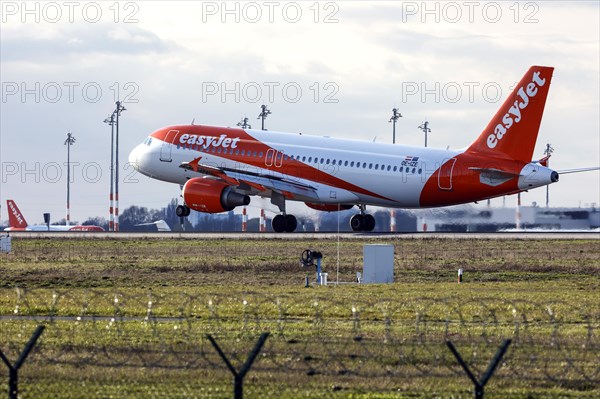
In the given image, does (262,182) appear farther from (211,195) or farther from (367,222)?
(367,222)

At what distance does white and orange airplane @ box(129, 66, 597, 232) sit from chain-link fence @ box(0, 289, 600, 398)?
1326 inches

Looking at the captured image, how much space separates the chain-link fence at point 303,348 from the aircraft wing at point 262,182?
39.0 metres

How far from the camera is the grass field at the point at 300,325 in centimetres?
2073

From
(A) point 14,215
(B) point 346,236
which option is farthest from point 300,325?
(A) point 14,215

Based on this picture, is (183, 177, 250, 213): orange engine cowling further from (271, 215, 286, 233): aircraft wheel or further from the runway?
(271, 215, 286, 233): aircraft wheel

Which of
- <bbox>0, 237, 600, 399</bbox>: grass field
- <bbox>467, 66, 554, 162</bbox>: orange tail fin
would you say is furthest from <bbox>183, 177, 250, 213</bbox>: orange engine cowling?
<bbox>0, 237, 600, 399</bbox>: grass field

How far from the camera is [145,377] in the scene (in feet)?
68.9

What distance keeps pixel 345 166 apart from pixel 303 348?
48052 mm

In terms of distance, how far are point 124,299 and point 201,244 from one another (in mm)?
32192

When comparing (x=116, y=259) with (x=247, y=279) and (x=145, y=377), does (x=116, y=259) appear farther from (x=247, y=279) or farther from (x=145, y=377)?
(x=145, y=377)

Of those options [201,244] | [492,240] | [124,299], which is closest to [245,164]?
[201,244]

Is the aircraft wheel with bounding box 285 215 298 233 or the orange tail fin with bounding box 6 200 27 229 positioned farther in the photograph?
the orange tail fin with bounding box 6 200 27 229

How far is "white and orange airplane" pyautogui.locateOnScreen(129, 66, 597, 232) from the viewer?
67.6 m

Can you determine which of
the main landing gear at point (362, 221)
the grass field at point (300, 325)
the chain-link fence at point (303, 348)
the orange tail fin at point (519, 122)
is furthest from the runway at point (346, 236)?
the chain-link fence at point (303, 348)
